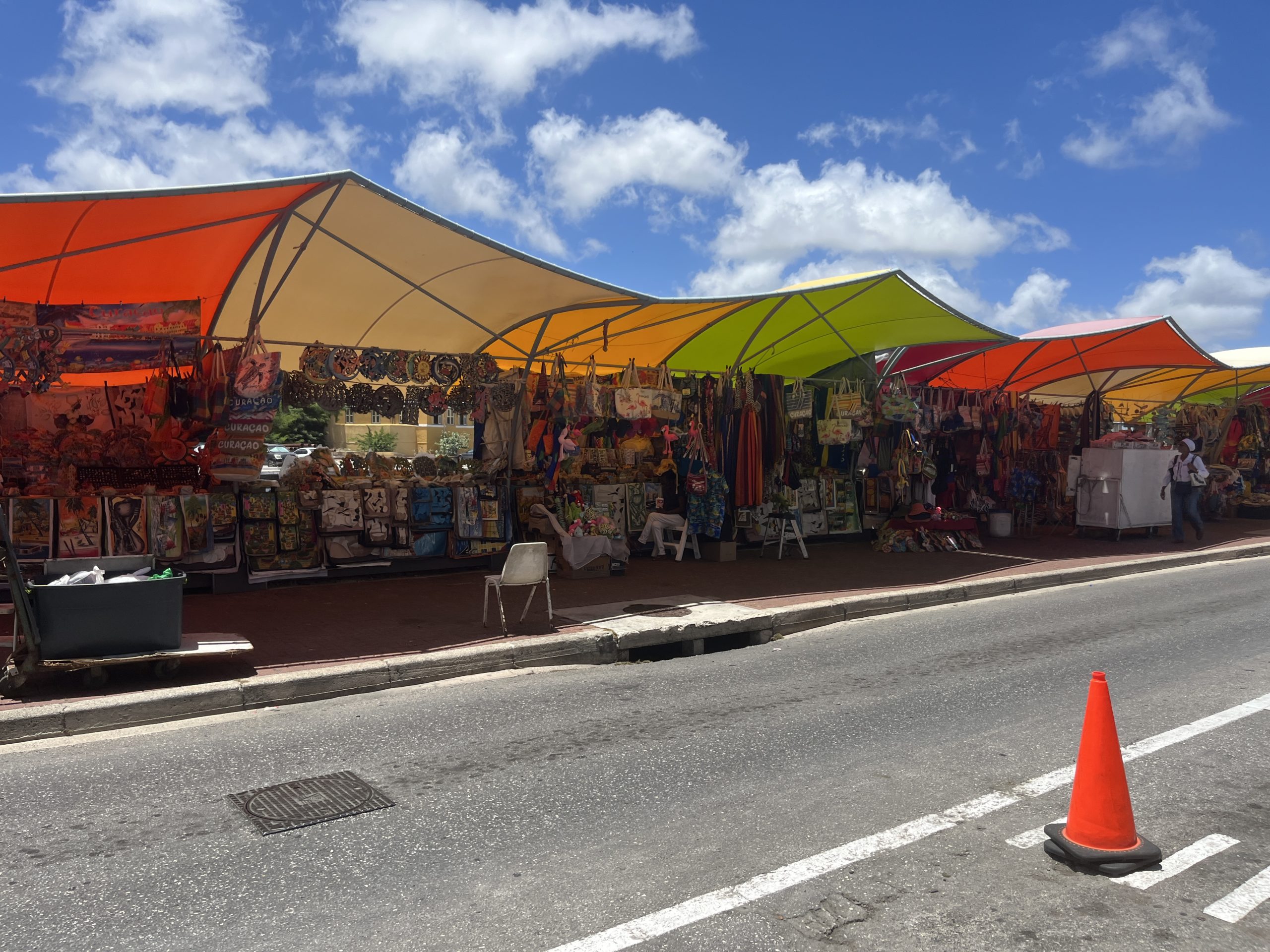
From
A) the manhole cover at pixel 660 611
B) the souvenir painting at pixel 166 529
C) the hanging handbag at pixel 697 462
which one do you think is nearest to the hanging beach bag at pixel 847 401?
the hanging handbag at pixel 697 462

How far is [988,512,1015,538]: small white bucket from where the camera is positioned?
696 inches

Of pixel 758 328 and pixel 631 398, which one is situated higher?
pixel 758 328

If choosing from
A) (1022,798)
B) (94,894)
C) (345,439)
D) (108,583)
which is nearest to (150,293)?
Answer: (108,583)

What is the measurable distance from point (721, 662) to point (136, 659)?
457 cm

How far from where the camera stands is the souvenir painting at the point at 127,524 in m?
9.80

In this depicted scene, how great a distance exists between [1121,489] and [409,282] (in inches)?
542

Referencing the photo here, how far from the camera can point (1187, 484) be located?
58.7ft

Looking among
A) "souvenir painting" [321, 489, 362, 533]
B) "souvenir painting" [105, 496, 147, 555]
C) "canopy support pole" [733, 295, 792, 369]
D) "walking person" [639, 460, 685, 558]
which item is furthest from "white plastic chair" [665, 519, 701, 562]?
"souvenir painting" [105, 496, 147, 555]

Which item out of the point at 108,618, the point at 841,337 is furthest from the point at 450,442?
the point at 108,618

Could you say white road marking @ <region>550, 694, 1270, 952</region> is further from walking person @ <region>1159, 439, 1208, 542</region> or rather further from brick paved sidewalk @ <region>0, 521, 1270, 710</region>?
walking person @ <region>1159, 439, 1208, 542</region>

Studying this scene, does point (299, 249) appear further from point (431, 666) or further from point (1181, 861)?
point (1181, 861)

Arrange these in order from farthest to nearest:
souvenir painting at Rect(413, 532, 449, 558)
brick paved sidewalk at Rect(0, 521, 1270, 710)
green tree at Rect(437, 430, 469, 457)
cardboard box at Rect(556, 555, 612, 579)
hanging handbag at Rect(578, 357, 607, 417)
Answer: green tree at Rect(437, 430, 469, 457) → hanging handbag at Rect(578, 357, 607, 417) → cardboard box at Rect(556, 555, 612, 579) → souvenir painting at Rect(413, 532, 449, 558) → brick paved sidewalk at Rect(0, 521, 1270, 710)

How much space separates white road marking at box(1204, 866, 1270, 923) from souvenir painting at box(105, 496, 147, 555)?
9583 millimetres

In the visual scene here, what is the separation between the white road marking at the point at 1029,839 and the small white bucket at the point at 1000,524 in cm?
1417
